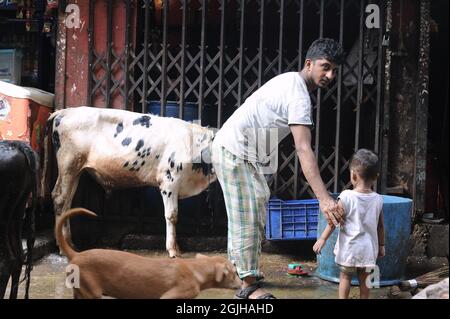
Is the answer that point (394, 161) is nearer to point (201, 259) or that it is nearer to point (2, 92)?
point (201, 259)

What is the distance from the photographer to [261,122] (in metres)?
4.56

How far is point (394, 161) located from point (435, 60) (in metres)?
1.96

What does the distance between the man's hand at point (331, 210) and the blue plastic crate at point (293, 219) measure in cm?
232

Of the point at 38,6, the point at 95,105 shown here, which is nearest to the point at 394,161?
the point at 95,105

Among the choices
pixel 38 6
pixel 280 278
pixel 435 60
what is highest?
pixel 38 6

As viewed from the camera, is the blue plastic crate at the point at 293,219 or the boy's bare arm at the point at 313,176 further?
the blue plastic crate at the point at 293,219

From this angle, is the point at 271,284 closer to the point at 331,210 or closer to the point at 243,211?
the point at 243,211

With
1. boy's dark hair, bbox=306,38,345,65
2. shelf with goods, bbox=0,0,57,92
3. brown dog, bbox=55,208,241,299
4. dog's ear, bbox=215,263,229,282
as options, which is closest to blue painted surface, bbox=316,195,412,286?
boy's dark hair, bbox=306,38,345,65

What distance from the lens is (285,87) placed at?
4414 millimetres

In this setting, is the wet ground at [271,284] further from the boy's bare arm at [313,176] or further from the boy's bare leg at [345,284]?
the boy's bare arm at [313,176]

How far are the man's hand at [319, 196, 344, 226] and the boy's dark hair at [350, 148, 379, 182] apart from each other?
0.35 meters

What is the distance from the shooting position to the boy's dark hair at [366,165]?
4.27m

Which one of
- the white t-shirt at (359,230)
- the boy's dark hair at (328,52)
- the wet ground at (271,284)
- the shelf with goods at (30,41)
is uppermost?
the shelf with goods at (30,41)

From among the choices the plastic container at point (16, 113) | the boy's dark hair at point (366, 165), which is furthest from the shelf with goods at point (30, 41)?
the boy's dark hair at point (366, 165)
